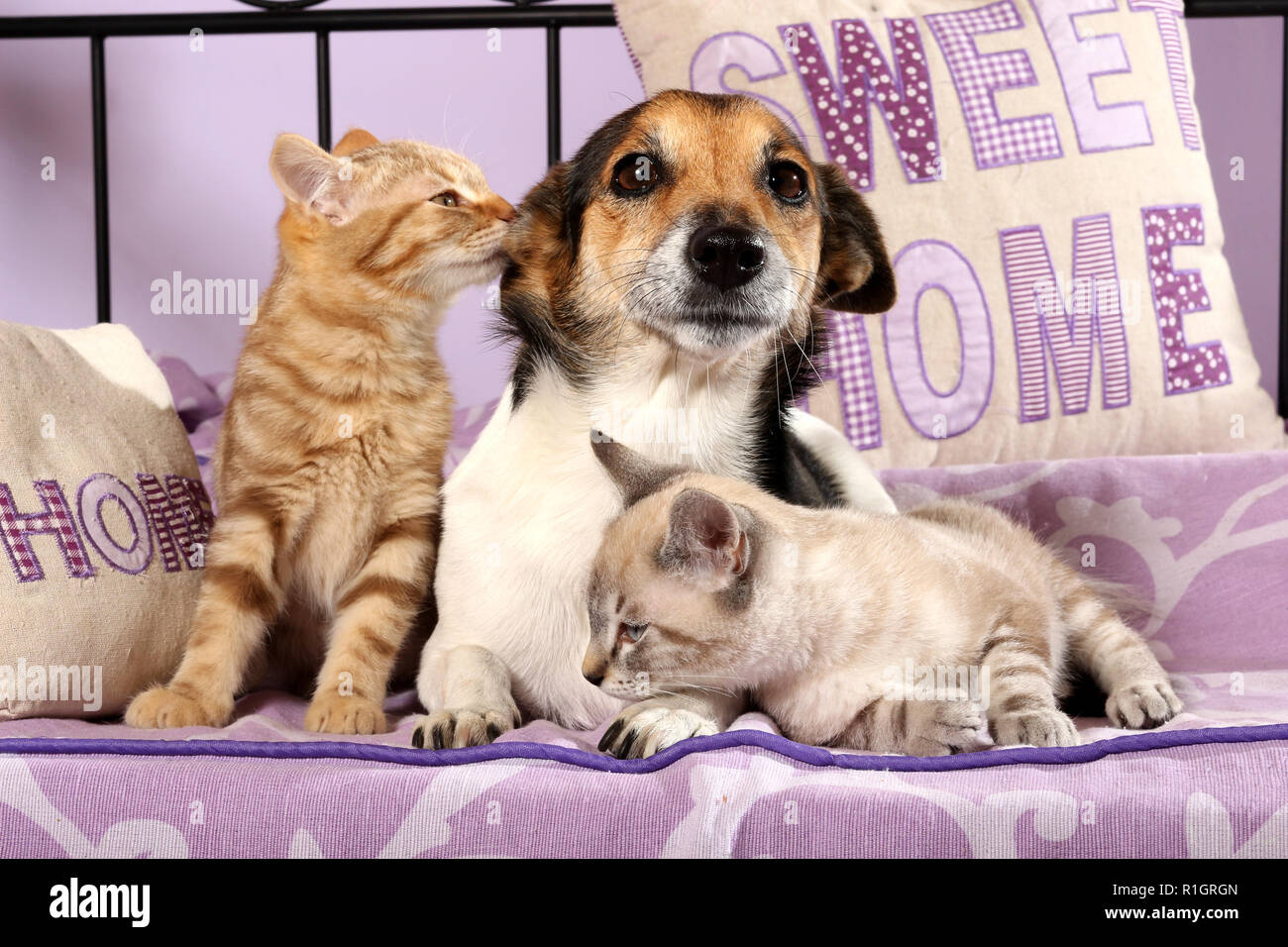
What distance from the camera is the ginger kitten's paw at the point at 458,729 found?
1132 mm

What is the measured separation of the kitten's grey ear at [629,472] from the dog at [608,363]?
0.27 feet

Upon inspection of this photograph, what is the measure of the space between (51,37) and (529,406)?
1611mm

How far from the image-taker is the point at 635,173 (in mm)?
1312

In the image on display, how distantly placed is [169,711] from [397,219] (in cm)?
65

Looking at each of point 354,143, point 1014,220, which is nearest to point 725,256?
point 354,143

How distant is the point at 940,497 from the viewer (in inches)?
70.4

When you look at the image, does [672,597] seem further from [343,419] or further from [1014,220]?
[1014,220]

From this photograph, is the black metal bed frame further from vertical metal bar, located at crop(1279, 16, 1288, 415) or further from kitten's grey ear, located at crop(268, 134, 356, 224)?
kitten's grey ear, located at crop(268, 134, 356, 224)

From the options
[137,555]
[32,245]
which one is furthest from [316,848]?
[32,245]

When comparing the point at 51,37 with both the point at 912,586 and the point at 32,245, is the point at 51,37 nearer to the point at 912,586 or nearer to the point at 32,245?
the point at 32,245

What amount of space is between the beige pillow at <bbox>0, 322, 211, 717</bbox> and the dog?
321 mm

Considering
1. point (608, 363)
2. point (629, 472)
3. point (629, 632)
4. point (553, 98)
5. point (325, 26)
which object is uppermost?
point (325, 26)

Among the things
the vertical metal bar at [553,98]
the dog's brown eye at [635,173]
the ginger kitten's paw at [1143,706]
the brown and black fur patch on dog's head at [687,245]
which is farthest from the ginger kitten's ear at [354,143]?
the ginger kitten's paw at [1143,706]

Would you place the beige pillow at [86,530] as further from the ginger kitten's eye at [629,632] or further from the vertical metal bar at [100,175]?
the vertical metal bar at [100,175]
